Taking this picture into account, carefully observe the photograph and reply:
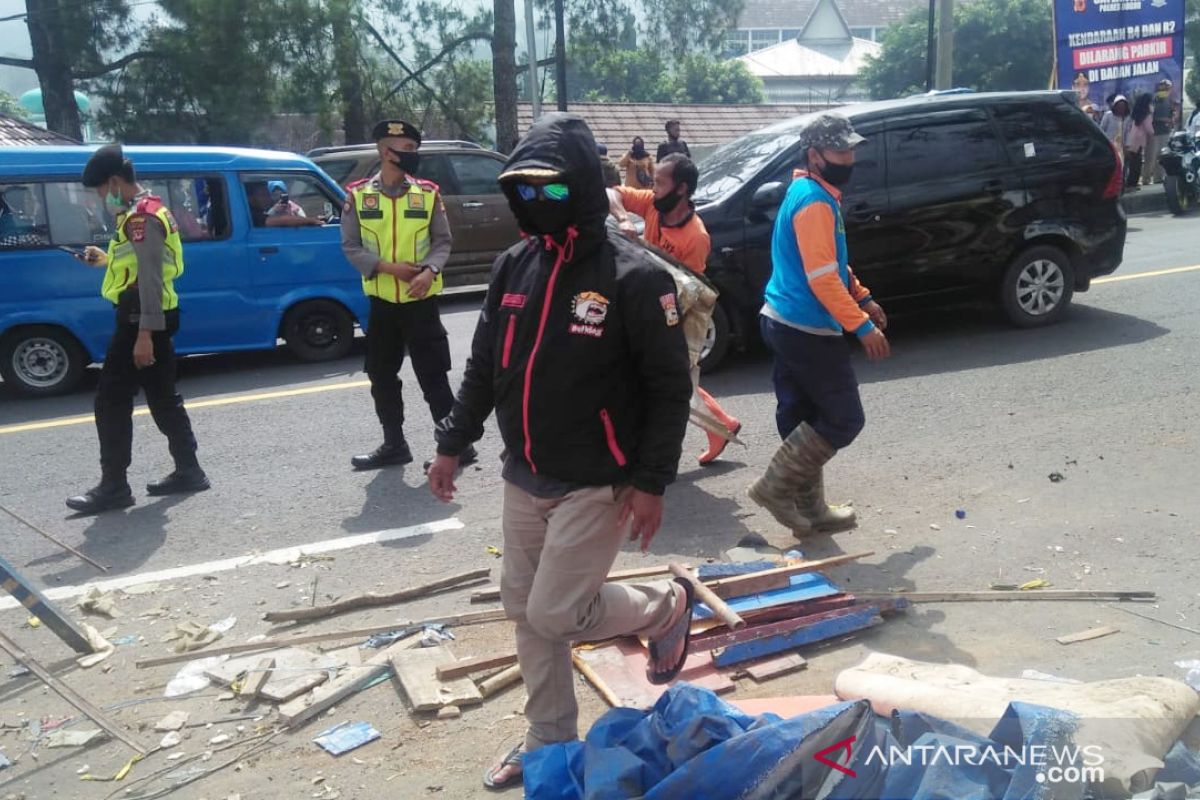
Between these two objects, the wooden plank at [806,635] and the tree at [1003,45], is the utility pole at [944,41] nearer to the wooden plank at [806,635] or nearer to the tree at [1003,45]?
the wooden plank at [806,635]

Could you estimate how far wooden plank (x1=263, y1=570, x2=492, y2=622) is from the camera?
177 inches

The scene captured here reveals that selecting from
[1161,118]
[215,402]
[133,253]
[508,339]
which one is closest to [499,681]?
[508,339]

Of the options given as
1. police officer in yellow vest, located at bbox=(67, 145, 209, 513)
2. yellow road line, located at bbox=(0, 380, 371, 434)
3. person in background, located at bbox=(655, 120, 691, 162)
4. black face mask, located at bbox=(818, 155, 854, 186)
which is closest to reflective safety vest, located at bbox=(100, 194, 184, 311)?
police officer in yellow vest, located at bbox=(67, 145, 209, 513)

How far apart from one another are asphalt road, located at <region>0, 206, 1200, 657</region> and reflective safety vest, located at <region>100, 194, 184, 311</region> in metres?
1.16

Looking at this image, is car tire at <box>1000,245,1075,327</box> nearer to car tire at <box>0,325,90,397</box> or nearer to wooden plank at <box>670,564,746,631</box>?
wooden plank at <box>670,564,746,631</box>

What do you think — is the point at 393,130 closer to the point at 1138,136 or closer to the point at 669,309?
the point at 669,309

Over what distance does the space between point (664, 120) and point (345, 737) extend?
1069 inches

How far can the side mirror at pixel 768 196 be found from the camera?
25.9 ft

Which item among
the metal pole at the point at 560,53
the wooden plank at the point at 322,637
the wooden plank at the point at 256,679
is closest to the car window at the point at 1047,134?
the wooden plank at the point at 322,637

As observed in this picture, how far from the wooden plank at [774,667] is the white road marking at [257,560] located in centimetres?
206

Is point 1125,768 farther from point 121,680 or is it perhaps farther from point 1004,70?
point 1004,70

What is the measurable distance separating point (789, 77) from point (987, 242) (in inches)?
2955

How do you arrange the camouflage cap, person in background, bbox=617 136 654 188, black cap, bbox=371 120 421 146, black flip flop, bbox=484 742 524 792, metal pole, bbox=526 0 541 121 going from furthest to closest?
metal pole, bbox=526 0 541 121 < person in background, bbox=617 136 654 188 < black cap, bbox=371 120 421 146 < the camouflage cap < black flip flop, bbox=484 742 524 792

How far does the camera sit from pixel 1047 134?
9.03 metres
